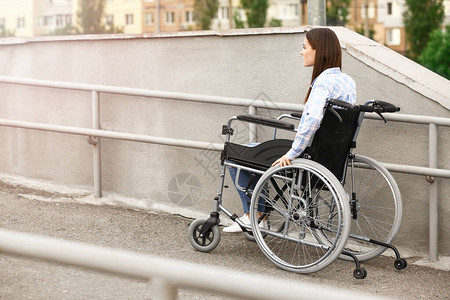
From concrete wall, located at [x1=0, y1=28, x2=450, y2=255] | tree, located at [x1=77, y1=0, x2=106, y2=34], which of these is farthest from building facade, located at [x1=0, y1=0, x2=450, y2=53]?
concrete wall, located at [x1=0, y1=28, x2=450, y2=255]

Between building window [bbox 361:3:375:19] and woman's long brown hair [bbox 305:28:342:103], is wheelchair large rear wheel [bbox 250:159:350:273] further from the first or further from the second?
building window [bbox 361:3:375:19]

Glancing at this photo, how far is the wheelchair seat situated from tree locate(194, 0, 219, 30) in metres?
61.9

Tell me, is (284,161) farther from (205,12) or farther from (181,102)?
(205,12)

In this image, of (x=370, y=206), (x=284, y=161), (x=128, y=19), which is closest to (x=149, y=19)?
(x=128, y=19)

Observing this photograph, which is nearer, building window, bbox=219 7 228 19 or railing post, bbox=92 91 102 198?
railing post, bbox=92 91 102 198

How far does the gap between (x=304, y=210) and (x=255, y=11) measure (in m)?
63.8

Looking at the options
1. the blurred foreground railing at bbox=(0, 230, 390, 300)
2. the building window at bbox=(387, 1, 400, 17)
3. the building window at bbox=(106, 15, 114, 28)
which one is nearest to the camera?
the blurred foreground railing at bbox=(0, 230, 390, 300)

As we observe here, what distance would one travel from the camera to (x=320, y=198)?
4.71 meters

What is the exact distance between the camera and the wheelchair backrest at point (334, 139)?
4.52 meters

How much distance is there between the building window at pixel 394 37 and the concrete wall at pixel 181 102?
263 feet

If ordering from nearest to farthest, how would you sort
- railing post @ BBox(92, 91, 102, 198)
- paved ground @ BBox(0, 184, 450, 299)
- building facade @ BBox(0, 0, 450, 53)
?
paved ground @ BBox(0, 184, 450, 299)
railing post @ BBox(92, 91, 102, 198)
building facade @ BBox(0, 0, 450, 53)

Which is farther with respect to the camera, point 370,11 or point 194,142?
point 370,11

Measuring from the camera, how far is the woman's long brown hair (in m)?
4.70

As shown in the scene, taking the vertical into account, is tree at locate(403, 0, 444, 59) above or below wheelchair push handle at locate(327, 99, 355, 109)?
above
